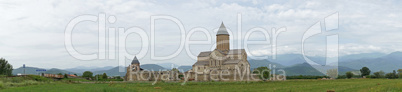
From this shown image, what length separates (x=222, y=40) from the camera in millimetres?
92625

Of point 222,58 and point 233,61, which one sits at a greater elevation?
point 222,58

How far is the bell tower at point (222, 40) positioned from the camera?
302 feet

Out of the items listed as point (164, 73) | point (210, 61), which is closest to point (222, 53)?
point (210, 61)

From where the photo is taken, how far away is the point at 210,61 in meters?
88.0

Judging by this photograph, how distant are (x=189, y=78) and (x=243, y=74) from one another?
44.8ft

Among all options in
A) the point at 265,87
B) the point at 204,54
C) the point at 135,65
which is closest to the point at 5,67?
the point at 135,65

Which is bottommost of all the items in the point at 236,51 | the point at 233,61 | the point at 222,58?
the point at 233,61

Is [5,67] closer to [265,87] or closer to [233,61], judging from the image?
[233,61]

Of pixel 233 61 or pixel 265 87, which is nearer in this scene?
pixel 265 87

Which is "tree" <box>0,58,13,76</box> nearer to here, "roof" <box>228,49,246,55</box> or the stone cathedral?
the stone cathedral

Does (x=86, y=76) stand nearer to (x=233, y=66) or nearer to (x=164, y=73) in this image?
(x=164, y=73)

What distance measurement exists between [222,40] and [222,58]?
7.43 metres

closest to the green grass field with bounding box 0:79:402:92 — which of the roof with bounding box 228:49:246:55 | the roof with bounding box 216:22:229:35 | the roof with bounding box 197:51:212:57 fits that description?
the roof with bounding box 228:49:246:55

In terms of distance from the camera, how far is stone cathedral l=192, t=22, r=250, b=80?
83938mm
